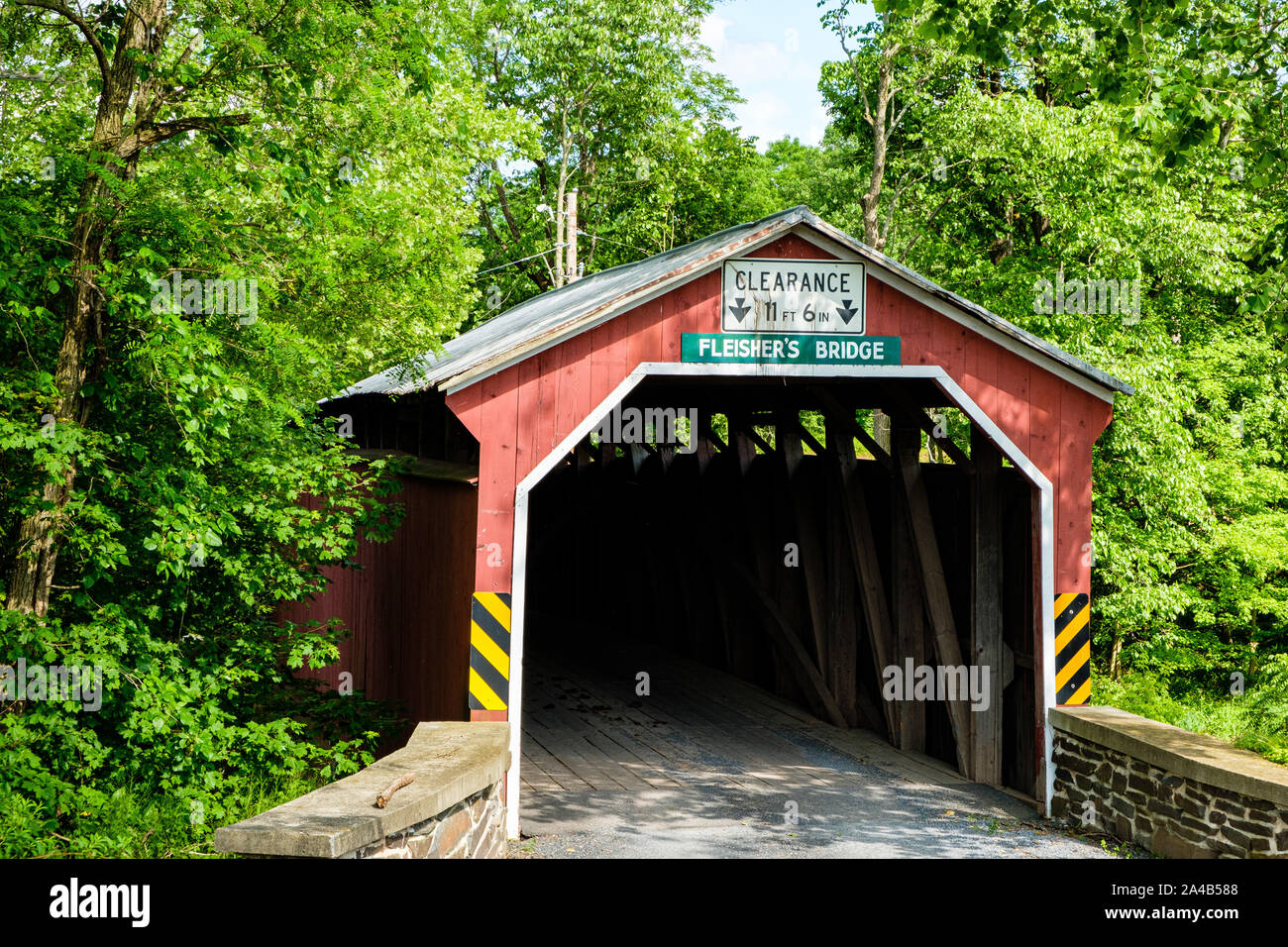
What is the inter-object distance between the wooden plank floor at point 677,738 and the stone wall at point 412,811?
210 cm

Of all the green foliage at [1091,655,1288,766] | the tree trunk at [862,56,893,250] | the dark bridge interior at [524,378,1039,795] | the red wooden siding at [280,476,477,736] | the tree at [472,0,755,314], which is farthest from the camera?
the tree at [472,0,755,314]

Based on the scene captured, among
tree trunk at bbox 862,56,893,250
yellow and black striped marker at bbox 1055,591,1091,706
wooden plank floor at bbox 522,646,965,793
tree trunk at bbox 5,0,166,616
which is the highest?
tree trunk at bbox 862,56,893,250

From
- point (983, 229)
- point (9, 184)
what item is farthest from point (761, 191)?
point (9, 184)

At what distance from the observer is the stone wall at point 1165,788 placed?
570 cm

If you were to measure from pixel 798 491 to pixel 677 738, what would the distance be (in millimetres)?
2584

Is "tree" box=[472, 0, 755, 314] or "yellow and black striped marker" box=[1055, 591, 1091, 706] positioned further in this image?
"tree" box=[472, 0, 755, 314]

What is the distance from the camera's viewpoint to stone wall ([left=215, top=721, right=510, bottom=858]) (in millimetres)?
3957

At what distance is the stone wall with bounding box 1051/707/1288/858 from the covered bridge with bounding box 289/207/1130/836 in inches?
12.2

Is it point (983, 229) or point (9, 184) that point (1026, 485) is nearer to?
point (9, 184)

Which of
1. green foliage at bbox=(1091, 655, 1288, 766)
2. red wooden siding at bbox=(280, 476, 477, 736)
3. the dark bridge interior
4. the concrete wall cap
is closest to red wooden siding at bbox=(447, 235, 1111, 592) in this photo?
the dark bridge interior

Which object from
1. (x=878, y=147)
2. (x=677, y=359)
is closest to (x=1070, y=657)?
(x=677, y=359)

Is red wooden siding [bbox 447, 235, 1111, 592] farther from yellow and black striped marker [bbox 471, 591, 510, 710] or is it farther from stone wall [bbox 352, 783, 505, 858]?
stone wall [bbox 352, 783, 505, 858]

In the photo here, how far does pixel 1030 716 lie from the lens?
840cm
